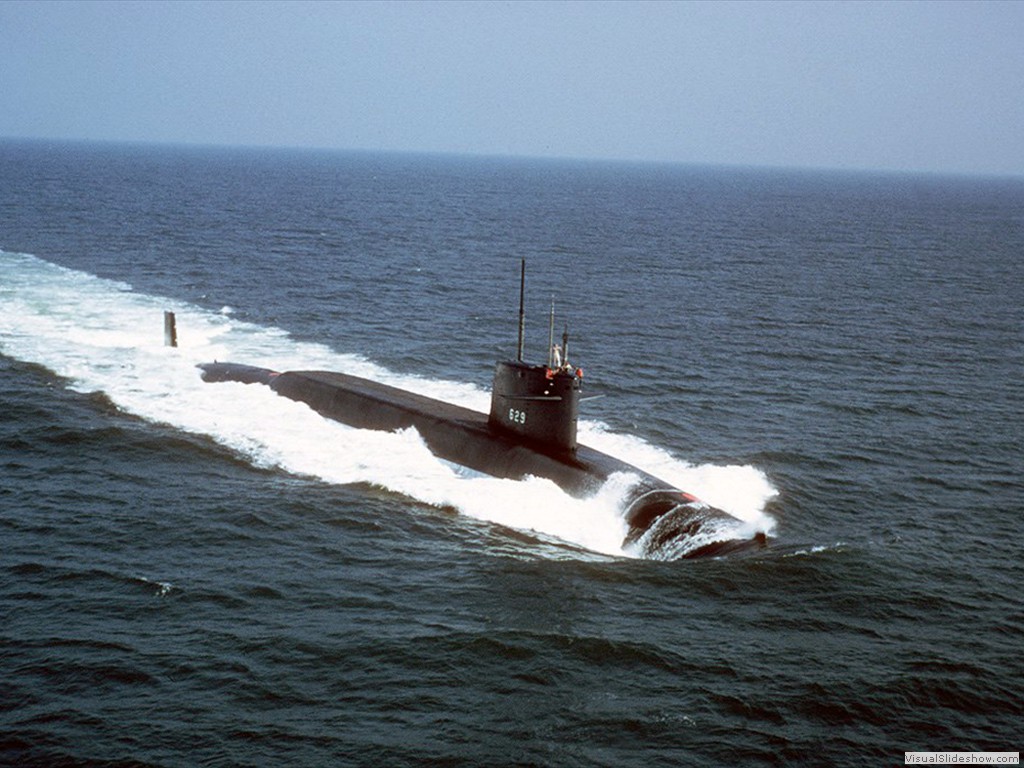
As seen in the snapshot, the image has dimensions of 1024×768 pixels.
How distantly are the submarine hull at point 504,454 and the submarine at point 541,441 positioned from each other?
0.03 metres

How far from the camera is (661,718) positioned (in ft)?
71.7

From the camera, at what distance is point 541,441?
116ft

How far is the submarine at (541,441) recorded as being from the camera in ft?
101

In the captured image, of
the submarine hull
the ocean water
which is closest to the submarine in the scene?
the submarine hull

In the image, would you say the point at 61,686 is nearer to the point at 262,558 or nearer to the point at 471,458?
the point at 262,558

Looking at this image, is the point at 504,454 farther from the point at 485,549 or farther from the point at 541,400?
the point at 485,549

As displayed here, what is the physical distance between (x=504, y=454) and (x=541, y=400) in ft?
7.69

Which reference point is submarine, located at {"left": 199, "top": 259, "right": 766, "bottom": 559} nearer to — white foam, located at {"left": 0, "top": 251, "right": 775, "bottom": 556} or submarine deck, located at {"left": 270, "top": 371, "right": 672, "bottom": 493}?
submarine deck, located at {"left": 270, "top": 371, "right": 672, "bottom": 493}

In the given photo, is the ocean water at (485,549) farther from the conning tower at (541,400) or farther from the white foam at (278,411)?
the conning tower at (541,400)

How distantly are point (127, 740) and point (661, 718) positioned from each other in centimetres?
1074

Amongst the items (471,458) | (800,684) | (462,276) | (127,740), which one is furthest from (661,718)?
(462,276)

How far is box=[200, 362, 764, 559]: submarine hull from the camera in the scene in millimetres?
30734

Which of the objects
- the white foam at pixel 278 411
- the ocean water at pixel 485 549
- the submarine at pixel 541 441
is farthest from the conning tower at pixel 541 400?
the ocean water at pixel 485 549

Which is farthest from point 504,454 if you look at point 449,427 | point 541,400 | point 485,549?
point 485,549
